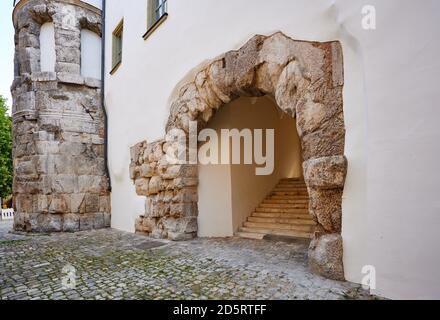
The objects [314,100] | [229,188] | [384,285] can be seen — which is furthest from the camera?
[229,188]

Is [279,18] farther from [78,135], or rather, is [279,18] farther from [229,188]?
[78,135]

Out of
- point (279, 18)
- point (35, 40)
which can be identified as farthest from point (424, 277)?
point (35, 40)

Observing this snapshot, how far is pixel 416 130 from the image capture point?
6.22 ft

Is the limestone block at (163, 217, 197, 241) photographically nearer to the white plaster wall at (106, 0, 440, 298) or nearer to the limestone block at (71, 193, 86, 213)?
the white plaster wall at (106, 0, 440, 298)

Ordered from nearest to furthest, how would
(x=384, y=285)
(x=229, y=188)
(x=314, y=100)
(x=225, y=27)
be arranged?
(x=384, y=285), (x=314, y=100), (x=225, y=27), (x=229, y=188)

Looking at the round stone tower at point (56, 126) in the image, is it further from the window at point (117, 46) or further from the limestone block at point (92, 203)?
the window at point (117, 46)

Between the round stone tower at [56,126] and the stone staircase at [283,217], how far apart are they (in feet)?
10.8

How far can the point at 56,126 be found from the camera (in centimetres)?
575

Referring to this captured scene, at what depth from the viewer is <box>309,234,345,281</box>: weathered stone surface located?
2324mm

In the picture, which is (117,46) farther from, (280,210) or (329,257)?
(329,257)

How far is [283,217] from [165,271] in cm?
255

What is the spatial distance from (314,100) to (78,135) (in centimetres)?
517

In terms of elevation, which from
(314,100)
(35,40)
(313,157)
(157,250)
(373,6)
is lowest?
(157,250)

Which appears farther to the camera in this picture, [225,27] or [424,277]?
[225,27]
